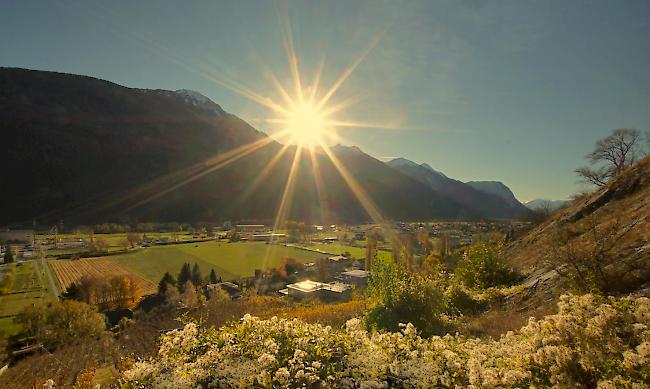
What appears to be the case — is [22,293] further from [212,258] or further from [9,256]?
[212,258]

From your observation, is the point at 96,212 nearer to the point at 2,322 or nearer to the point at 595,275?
the point at 2,322

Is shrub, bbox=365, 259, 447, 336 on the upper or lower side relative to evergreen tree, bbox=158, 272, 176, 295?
upper

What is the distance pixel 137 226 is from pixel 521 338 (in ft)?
351

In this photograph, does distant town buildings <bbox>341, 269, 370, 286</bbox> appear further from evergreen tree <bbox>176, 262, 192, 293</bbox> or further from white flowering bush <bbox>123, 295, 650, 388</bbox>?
white flowering bush <bbox>123, 295, 650, 388</bbox>

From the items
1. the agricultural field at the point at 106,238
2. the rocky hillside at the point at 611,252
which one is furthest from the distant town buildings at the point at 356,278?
the agricultural field at the point at 106,238

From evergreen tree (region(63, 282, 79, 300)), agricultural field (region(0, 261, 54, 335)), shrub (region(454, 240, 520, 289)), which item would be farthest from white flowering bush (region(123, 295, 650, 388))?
evergreen tree (region(63, 282, 79, 300))

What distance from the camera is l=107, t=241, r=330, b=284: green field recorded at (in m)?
60.9

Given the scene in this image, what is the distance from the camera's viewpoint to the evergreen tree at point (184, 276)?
53906 mm

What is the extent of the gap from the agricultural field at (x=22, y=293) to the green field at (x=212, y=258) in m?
12.6

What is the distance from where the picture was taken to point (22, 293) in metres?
44.7

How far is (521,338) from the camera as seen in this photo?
561 centimetres

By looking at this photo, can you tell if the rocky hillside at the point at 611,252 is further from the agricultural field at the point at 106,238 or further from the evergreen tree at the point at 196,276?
the agricultural field at the point at 106,238

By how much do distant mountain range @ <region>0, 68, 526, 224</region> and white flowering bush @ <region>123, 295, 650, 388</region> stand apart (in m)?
110

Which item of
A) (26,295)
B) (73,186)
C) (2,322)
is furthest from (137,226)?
(2,322)
